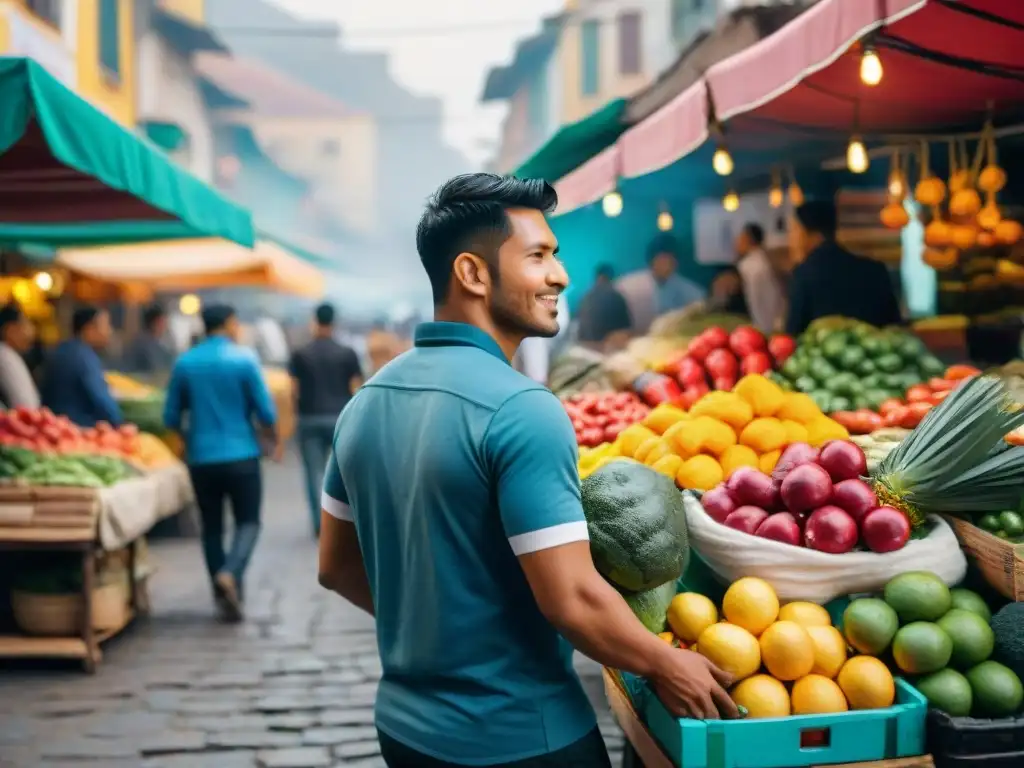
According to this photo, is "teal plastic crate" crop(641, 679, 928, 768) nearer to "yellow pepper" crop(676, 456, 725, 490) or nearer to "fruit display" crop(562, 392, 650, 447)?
"yellow pepper" crop(676, 456, 725, 490)

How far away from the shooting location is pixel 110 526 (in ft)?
21.1

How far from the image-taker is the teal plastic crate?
2.42 meters

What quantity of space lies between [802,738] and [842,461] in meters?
0.88

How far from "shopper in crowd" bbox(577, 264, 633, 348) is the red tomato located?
5.39 metres

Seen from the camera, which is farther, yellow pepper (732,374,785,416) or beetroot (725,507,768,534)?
yellow pepper (732,374,785,416)

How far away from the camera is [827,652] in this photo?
2730mm

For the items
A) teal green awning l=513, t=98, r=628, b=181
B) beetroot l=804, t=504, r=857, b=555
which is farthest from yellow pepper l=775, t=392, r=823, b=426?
teal green awning l=513, t=98, r=628, b=181

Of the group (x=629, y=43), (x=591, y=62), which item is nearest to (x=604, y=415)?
(x=591, y=62)

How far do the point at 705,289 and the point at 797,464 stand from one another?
30.8 feet

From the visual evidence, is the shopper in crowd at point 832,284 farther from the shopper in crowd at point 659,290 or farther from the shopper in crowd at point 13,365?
the shopper in crowd at point 13,365

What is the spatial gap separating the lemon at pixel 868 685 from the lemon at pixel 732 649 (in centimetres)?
23

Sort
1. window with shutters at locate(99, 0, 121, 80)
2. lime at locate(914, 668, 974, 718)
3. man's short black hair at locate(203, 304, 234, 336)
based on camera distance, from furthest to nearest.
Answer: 1. window with shutters at locate(99, 0, 121, 80)
2. man's short black hair at locate(203, 304, 234, 336)
3. lime at locate(914, 668, 974, 718)

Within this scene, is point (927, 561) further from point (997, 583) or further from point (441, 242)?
point (441, 242)

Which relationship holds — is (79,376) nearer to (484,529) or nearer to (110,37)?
(484,529)
